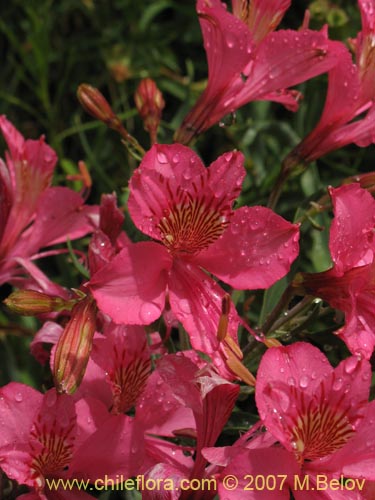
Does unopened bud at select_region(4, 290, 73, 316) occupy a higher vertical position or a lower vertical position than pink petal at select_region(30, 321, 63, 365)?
higher

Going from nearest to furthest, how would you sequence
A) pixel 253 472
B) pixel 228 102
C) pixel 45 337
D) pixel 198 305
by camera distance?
pixel 253 472
pixel 198 305
pixel 45 337
pixel 228 102

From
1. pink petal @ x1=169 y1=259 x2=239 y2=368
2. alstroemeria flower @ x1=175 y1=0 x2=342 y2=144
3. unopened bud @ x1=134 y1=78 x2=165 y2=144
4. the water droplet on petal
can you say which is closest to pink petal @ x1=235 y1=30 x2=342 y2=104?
alstroemeria flower @ x1=175 y1=0 x2=342 y2=144

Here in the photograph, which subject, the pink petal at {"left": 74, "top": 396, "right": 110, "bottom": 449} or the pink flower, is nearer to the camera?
the pink flower

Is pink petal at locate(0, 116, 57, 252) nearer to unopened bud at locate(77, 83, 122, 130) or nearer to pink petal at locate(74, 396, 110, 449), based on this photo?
unopened bud at locate(77, 83, 122, 130)

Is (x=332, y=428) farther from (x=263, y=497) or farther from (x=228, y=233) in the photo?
(x=228, y=233)

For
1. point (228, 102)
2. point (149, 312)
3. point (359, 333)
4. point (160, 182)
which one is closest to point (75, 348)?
point (149, 312)

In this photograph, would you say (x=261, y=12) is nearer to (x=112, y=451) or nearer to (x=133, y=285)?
(x=133, y=285)
